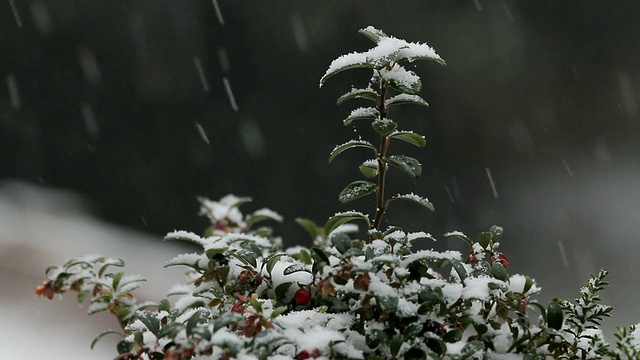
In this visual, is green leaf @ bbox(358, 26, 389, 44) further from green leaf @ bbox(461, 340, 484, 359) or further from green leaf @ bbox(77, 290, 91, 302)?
green leaf @ bbox(77, 290, 91, 302)

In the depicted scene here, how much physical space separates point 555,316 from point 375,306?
30 centimetres

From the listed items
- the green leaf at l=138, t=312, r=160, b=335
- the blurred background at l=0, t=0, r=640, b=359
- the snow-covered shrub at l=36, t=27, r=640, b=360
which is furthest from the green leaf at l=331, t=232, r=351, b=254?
the blurred background at l=0, t=0, r=640, b=359

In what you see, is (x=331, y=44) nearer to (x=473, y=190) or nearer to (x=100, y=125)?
(x=473, y=190)

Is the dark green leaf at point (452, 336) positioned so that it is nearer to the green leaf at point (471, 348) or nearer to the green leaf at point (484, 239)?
the green leaf at point (471, 348)

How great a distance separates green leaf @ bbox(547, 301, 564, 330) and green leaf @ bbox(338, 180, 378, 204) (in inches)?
15.0

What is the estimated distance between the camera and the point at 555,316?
1.18 meters

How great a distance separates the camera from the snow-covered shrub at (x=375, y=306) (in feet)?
3.45

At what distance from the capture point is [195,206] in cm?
662

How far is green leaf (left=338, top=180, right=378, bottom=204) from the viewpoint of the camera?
4.36 feet

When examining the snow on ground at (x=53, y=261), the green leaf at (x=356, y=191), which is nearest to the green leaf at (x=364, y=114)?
the green leaf at (x=356, y=191)

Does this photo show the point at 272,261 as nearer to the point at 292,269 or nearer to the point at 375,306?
the point at 292,269

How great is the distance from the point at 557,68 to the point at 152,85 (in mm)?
3597

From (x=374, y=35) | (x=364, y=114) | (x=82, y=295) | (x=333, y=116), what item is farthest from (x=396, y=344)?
(x=333, y=116)

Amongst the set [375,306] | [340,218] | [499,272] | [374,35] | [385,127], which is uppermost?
[374,35]
